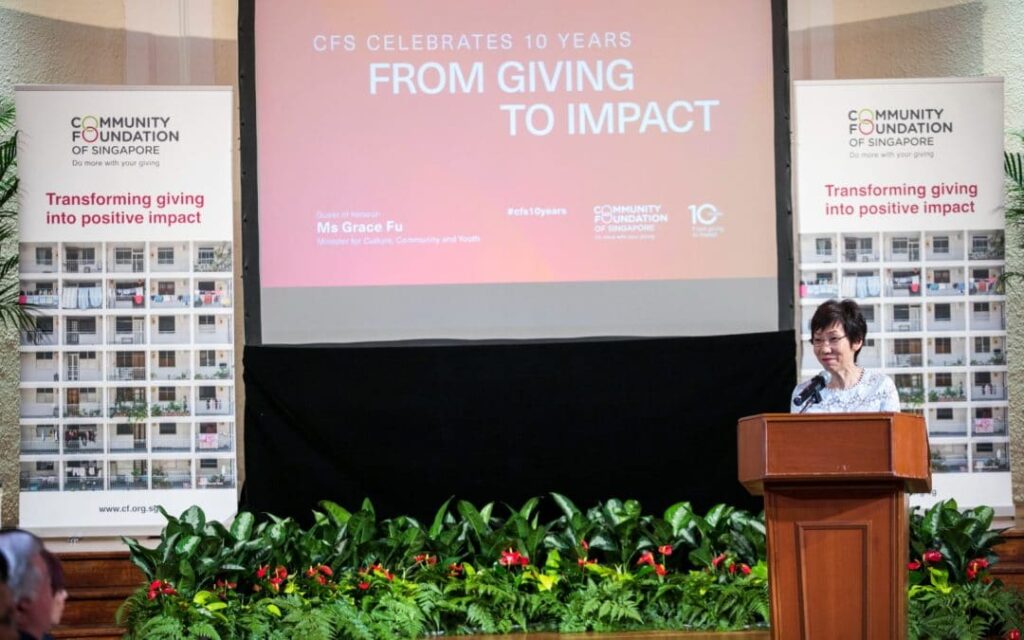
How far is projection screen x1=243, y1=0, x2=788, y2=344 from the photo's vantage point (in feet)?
25.4

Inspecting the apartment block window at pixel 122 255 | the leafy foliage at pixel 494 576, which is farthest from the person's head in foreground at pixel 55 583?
the apartment block window at pixel 122 255

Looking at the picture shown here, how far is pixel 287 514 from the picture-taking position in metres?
7.70

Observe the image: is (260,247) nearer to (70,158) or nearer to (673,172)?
(70,158)

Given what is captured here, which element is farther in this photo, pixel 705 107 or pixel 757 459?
pixel 705 107

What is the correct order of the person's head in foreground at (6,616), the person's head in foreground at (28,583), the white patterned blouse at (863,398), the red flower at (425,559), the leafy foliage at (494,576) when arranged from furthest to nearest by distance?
the red flower at (425,559), the leafy foliage at (494,576), the white patterned blouse at (863,398), the person's head in foreground at (28,583), the person's head in foreground at (6,616)

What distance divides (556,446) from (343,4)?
8.86 ft

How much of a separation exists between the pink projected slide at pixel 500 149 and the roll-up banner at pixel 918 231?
1.12 feet

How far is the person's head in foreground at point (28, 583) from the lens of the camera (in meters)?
2.10

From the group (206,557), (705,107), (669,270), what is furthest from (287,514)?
(705,107)

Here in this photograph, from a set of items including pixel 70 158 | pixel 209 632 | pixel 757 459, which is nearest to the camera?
pixel 757 459

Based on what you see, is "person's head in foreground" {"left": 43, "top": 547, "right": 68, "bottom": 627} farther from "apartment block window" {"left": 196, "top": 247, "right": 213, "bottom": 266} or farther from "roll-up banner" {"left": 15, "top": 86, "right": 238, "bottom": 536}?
"apartment block window" {"left": 196, "top": 247, "right": 213, "bottom": 266}

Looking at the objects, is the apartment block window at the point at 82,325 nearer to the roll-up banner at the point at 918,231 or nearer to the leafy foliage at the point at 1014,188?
the roll-up banner at the point at 918,231

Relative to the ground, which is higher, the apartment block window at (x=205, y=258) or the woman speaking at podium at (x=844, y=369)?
the apartment block window at (x=205, y=258)

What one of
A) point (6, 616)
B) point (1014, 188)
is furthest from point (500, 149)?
point (6, 616)
